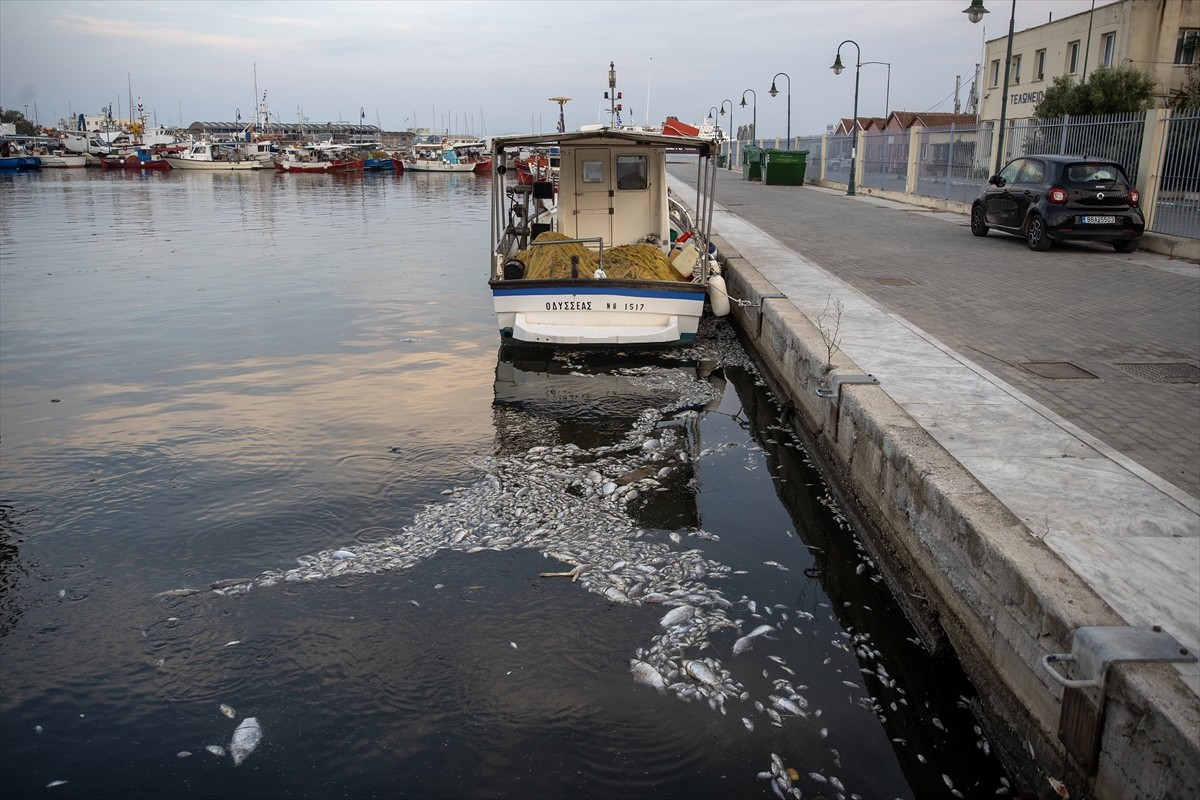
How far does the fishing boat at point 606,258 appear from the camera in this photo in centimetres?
1054

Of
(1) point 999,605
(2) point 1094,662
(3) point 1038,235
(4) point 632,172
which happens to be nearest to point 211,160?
(4) point 632,172

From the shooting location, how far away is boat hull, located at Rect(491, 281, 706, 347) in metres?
10.5

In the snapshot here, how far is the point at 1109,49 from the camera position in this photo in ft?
125

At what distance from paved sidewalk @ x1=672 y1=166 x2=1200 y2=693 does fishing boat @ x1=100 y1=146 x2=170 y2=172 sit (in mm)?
77082

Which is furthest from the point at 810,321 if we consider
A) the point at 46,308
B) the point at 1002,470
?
the point at 46,308

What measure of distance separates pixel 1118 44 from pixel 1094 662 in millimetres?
41732

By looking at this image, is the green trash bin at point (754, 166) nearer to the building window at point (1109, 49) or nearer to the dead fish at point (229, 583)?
the building window at point (1109, 49)

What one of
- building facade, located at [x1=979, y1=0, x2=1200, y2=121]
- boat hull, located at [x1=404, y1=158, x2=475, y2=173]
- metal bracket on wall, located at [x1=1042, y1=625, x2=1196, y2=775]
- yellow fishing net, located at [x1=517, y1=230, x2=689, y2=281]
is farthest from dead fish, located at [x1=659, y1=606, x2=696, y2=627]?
boat hull, located at [x1=404, y1=158, x2=475, y2=173]

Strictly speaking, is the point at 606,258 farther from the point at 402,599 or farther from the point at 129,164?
the point at 129,164

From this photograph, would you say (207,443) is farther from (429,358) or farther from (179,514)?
(429,358)

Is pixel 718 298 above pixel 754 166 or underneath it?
underneath

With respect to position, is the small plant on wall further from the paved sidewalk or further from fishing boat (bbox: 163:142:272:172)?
fishing boat (bbox: 163:142:272:172)

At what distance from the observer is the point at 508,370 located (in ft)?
36.8

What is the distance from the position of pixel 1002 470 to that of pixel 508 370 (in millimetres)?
6825
